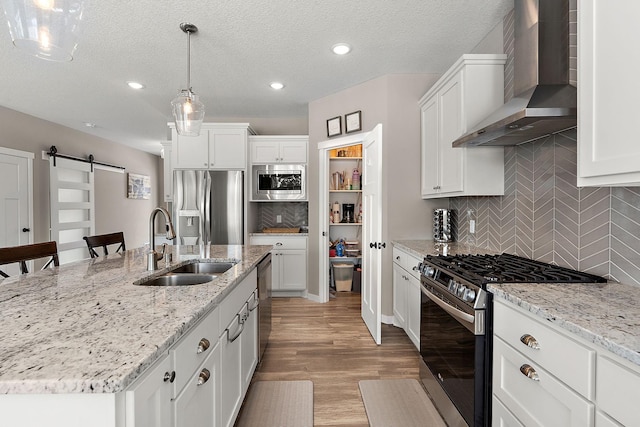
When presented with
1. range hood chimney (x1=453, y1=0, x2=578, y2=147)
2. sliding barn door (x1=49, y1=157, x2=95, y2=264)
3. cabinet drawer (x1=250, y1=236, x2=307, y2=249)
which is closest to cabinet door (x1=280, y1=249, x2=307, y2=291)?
cabinet drawer (x1=250, y1=236, x2=307, y2=249)

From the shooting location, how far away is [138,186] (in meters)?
7.44

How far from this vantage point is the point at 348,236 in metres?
4.87

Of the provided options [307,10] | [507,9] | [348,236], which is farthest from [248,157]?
[507,9]

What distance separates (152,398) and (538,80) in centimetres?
226

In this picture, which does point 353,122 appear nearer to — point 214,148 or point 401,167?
point 401,167

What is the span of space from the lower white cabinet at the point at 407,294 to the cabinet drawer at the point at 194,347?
1663 millimetres

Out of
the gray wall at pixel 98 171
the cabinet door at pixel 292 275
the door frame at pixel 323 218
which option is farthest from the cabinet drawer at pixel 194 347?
the gray wall at pixel 98 171

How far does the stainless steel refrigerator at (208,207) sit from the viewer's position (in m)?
4.25

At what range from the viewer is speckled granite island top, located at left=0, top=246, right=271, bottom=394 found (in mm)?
655

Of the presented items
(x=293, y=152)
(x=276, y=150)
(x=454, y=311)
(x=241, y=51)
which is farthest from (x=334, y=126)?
(x=454, y=311)

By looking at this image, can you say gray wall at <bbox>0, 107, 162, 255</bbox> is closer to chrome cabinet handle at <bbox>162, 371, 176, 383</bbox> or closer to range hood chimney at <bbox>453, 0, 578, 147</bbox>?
chrome cabinet handle at <bbox>162, 371, 176, 383</bbox>

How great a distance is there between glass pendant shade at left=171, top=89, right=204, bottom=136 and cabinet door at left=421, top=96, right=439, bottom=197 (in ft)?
6.54

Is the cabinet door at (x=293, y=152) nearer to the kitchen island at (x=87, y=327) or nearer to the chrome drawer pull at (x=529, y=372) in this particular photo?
the kitchen island at (x=87, y=327)

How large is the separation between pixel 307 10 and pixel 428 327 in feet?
7.53
